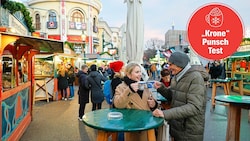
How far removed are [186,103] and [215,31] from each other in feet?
6.82

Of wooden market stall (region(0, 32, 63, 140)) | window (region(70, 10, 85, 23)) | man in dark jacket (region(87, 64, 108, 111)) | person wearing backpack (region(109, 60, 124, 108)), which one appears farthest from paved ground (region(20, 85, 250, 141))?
window (region(70, 10, 85, 23))

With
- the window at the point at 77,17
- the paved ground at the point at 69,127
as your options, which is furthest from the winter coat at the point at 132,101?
the window at the point at 77,17

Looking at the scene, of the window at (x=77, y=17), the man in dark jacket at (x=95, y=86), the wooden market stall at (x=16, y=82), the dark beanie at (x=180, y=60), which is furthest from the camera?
the window at (x=77, y=17)

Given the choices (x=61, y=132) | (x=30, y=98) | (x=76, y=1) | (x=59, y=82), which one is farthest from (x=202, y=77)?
(x=76, y=1)

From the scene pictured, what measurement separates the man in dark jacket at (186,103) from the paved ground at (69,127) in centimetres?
248

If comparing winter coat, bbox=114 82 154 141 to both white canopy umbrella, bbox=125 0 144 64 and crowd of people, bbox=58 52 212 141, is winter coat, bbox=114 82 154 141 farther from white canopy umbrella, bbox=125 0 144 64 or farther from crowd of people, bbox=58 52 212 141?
white canopy umbrella, bbox=125 0 144 64

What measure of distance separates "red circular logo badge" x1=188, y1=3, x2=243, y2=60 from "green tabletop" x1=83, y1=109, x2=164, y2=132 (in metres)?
1.77

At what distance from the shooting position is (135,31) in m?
6.34

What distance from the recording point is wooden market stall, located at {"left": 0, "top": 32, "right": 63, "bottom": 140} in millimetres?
4160

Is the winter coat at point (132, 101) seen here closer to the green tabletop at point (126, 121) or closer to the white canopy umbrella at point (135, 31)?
the green tabletop at point (126, 121)

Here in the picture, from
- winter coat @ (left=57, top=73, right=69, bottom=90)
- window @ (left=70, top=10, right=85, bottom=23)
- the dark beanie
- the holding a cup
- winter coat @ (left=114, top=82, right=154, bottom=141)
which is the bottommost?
winter coat @ (left=57, top=73, right=69, bottom=90)

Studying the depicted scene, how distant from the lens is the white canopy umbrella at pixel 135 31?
6.21 m

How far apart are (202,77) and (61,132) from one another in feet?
13.8

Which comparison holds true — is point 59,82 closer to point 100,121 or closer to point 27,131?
point 27,131
